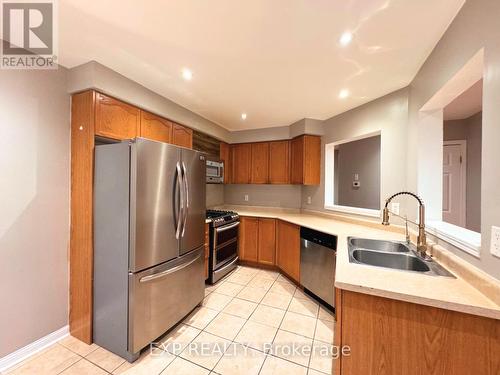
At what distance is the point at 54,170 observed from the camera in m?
1.74

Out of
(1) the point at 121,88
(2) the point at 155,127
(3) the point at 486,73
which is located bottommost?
(3) the point at 486,73

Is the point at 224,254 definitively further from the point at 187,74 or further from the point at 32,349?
the point at 187,74

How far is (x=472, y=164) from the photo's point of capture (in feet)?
9.77

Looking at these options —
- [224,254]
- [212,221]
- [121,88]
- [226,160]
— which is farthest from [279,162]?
[121,88]

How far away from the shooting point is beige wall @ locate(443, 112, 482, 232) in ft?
9.45

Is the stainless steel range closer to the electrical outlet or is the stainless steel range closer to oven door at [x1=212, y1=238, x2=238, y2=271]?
oven door at [x1=212, y1=238, x2=238, y2=271]

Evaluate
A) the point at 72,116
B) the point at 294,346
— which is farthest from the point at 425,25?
the point at 72,116

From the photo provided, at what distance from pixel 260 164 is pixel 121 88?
2348 mm

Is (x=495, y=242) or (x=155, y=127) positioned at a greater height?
(x=155, y=127)

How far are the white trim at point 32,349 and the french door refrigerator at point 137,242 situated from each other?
13.5 inches

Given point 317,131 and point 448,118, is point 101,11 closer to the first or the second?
point 317,131

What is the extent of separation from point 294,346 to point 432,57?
2529 mm

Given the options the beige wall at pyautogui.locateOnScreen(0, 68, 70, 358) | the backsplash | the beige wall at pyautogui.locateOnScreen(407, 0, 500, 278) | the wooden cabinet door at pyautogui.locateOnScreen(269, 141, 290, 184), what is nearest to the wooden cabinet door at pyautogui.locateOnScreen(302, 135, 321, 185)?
the wooden cabinet door at pyautogui.locateOnScreen(269, 141, 290, 184)


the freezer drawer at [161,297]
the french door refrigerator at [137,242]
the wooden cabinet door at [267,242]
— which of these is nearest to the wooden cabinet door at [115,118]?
the french door refrigerator at [137,242]
